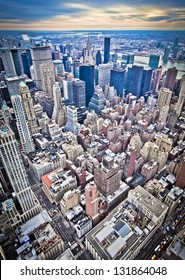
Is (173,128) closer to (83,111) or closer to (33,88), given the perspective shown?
(83,111)

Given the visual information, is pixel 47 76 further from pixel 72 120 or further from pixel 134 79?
pixel 134 79

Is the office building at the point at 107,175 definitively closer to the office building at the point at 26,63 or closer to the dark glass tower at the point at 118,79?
the dark glass tower at the point at 118,79

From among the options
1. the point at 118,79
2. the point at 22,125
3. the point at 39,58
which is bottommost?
the point at 22,125

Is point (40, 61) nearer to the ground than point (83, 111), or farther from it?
farther from it

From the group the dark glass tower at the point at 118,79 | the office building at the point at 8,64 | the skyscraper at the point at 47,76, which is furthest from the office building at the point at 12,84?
the dark glass tower at the point at 118,79

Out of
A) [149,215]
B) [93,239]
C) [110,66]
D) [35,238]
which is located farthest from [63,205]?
[110,66]

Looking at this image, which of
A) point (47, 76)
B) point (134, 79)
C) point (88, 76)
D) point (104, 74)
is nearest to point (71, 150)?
point (88, 76)
